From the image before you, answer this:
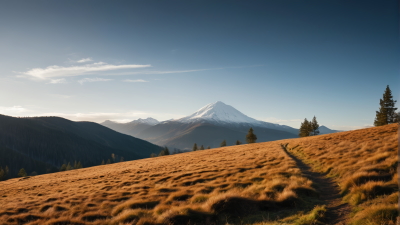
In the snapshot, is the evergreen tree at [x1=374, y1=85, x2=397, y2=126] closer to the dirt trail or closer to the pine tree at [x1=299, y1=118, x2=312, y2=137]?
the pine tree at [x1=299, y1=118, x2=312, y2=137]

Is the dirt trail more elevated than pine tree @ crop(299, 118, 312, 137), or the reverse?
pine tree @ crop(299, 118, 312, 137)

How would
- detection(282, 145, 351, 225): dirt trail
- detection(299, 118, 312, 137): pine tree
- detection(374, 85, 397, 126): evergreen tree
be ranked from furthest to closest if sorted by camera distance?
detection(299, 118, 312, 137): pine tree, detection(374, 85, 397, 126): evergreen tree, detection(282, 145, 351, 225): dirt trail

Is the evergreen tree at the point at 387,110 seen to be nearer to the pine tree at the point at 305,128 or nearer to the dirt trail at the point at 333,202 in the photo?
the pine tree at the point at 305,128

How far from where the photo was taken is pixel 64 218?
834 cm

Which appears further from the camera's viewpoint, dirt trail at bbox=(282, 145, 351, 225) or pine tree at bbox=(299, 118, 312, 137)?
pine tree at bbox=(299, 118, 312, 137)

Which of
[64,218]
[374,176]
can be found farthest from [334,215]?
[64,218]

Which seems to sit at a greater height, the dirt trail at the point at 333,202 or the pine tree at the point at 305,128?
the pine tree at the point at 305,128

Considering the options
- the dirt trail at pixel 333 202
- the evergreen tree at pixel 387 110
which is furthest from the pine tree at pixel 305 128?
the dirt trail at pixel 333 202

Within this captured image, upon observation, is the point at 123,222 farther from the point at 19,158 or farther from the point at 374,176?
the point at 19,158

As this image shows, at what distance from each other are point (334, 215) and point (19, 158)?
27501 cm

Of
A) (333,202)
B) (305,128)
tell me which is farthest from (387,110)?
(333,202)

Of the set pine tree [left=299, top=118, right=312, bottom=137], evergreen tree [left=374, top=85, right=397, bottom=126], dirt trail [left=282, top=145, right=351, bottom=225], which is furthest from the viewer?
pine tree [left=299, top=118, right=312, bottom=137]

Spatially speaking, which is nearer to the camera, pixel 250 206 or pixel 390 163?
pixel 250 206

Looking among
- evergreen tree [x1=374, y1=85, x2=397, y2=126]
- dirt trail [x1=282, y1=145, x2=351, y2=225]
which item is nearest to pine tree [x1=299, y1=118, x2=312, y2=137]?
evergreen tree [x1=374, y1=85, x2=397, y2=126]
